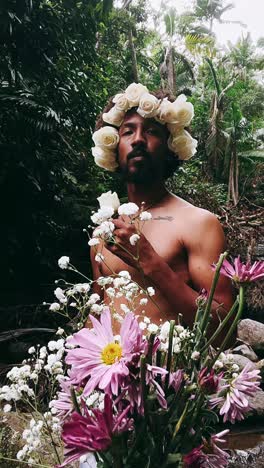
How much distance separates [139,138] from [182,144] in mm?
151

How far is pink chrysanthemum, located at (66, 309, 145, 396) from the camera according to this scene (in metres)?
0.64

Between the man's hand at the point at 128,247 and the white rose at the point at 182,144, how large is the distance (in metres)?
0.61

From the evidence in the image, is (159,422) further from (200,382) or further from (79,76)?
(79,76)

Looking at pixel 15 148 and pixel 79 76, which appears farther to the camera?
pixel 79 76

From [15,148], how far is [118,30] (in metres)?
7.01

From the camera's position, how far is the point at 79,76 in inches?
216

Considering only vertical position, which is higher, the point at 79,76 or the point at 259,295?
the point at 79,76

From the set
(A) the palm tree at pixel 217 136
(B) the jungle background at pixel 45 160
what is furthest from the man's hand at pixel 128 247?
(A) the palm tree at pixel 217 136

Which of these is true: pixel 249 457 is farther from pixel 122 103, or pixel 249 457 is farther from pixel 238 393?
pixel 238 393

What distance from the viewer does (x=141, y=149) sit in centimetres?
157

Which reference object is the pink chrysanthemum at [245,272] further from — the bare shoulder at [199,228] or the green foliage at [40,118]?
the green foliage at [40,118]

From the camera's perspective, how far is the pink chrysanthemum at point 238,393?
729 mm

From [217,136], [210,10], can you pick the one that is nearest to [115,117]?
[217,136]

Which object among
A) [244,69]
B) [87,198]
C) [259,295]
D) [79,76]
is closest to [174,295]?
[79,76]
